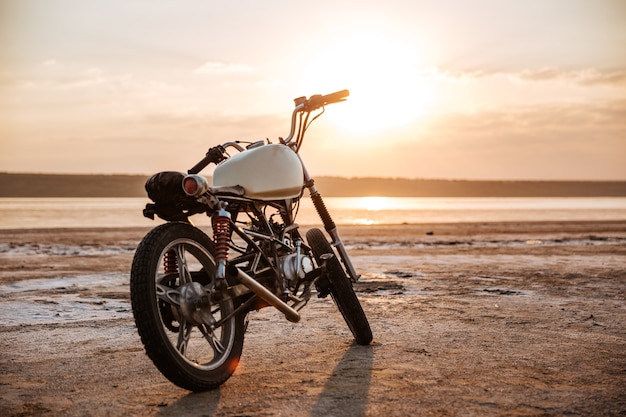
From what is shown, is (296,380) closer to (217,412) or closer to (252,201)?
(217,412)

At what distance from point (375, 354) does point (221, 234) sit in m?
1.73

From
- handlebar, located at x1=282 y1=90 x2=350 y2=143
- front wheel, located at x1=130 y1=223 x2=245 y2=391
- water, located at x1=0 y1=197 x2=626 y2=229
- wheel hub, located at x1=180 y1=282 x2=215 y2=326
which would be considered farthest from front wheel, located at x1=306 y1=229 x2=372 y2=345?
water, located at x1=0 y1=197 x2=626 y2=229

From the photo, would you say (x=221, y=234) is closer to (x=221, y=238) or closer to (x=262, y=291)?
(x=221, y=238)

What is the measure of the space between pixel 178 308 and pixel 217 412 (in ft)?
2.16

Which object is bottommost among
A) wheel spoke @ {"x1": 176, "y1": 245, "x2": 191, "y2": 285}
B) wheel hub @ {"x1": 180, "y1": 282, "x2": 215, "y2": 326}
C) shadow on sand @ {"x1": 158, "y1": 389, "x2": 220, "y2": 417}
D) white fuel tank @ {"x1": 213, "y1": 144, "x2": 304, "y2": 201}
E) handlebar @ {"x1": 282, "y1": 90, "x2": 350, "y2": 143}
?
shadow on sand @ {"x1": 158, "y1": 389, "x2": 220, "y2": 417}

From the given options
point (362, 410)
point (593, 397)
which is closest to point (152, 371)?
point (362, 410)

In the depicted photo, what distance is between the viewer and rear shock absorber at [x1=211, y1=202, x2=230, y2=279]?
4064 mm

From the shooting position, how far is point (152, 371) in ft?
15.3

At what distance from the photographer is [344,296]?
5.46 meters

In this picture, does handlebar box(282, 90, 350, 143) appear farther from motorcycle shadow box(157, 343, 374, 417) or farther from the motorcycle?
motorcycle shadow box(157, 343, 374, 417)

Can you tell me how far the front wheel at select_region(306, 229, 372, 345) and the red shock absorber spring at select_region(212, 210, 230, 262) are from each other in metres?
1.45

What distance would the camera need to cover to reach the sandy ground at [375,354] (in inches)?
152

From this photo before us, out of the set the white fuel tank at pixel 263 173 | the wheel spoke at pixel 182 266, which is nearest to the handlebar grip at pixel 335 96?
the white fuel tank at pixel 263 173

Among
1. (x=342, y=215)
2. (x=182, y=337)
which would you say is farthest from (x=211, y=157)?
(x=342, y=215)
